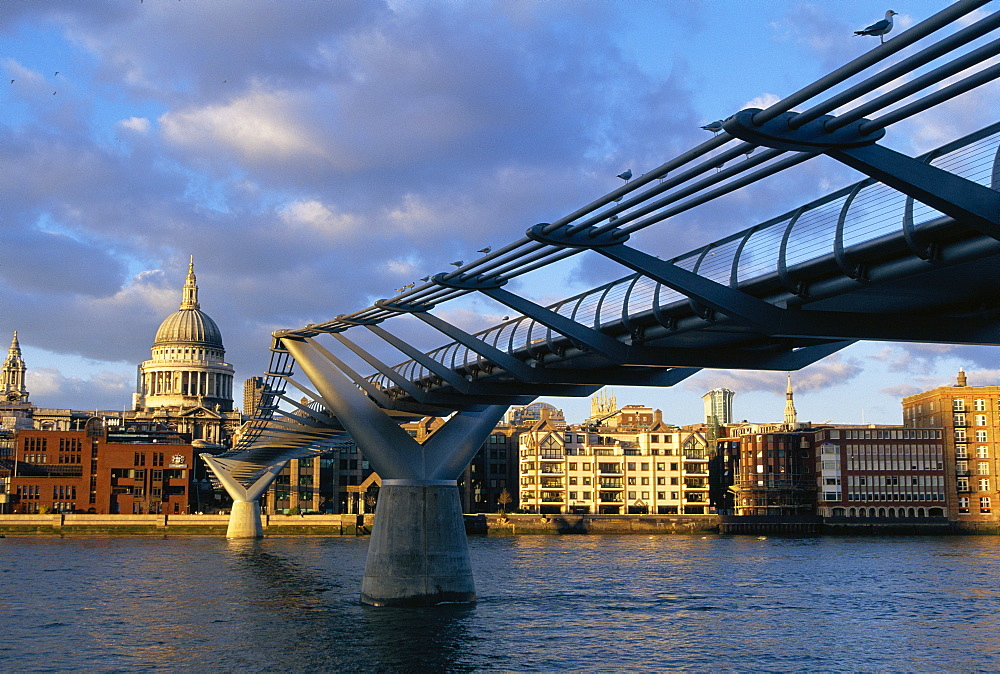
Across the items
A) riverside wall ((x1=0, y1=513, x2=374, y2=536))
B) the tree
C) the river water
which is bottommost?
the river water

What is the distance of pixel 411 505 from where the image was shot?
136 ft

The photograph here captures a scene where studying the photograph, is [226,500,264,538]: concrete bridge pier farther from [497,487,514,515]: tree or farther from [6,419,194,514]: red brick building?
[497,487,514,515]: tree

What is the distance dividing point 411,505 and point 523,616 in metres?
5.85

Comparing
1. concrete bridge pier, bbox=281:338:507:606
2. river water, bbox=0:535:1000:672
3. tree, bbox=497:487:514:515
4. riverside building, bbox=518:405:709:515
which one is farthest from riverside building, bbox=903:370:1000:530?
concrete bridge pier, bbox=281:338:507:606

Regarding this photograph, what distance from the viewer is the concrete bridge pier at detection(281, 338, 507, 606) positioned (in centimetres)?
4059

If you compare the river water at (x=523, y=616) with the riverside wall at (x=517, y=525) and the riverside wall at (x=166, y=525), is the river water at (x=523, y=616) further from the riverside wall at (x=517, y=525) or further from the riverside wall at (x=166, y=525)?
the riverside wall at (x=517, y=525)

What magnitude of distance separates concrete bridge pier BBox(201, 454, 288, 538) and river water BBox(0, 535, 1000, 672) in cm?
2785

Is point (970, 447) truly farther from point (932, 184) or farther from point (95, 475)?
point (932, 184)

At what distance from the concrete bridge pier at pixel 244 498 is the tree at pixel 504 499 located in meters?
32.9

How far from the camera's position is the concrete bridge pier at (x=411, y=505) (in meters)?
40.6

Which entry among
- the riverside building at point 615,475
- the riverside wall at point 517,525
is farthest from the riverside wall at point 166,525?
the riverside building at point 615,475

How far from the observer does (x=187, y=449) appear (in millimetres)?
130875

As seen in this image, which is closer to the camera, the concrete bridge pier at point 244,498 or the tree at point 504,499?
the concrete bridge pier at point 244,498

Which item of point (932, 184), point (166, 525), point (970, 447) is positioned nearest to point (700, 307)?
point (932, 184)
